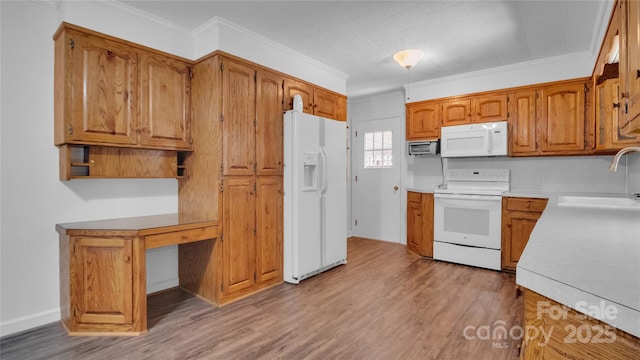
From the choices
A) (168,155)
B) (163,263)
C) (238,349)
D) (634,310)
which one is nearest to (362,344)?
(238,349)

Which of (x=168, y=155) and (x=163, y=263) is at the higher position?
(x=168, y=155)

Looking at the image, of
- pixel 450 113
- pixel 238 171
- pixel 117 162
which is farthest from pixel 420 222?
pixel 117 162

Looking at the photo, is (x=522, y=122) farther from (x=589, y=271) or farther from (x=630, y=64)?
(x=589, y=271)

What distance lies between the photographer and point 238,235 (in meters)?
3.09

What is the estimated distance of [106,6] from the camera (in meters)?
2.60

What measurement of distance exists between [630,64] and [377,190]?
4.15 meters

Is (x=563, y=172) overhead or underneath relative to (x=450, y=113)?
underneath

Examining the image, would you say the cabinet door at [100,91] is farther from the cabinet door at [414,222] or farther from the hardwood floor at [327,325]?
the cabinet door at [414,222]

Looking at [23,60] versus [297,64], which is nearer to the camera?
[23,60]

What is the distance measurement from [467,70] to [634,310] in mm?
4294

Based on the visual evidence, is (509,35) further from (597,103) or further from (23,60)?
(23,60)

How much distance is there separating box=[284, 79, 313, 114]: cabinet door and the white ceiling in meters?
0.36

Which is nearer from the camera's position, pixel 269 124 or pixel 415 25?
pixel 415 25

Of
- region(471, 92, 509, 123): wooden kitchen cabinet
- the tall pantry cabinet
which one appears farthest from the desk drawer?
region(471, 92, 509, 123): wooden kitchen cabinet
